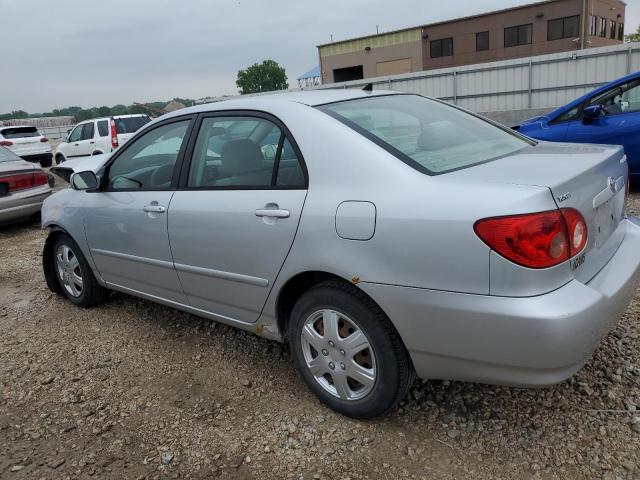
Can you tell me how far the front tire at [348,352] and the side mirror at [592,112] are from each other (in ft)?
17.4

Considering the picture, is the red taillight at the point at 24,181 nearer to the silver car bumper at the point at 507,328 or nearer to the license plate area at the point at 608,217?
the silver car bumper at the point at 507,328

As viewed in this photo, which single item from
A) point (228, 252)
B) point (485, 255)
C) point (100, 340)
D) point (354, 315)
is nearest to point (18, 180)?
point (100, 340)

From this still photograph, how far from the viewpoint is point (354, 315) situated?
2.39 m

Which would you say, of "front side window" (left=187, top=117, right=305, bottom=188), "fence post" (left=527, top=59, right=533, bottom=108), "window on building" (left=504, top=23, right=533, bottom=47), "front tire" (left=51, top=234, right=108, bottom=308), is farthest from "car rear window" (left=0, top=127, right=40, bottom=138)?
"window on building" (left=504, top=23, right=533, bottom=47)

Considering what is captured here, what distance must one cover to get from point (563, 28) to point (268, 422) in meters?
47.8

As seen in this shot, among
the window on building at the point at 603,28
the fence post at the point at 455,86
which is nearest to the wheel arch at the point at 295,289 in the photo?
the fence post at the point at 455,86

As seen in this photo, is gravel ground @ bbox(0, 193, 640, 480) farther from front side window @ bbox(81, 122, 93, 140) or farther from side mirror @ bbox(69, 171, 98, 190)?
front side window @ bbox(81, 122, 93, 140)

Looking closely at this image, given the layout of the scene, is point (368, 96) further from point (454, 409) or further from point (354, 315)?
point (454, 409)

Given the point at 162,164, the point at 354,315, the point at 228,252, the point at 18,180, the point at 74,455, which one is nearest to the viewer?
the point at 354,315

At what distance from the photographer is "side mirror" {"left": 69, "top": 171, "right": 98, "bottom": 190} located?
3801 millimetres

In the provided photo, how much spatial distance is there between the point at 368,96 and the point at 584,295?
1.63 metres

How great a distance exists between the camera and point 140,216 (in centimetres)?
339

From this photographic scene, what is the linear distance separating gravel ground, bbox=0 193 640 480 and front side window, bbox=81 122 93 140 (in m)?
13.7

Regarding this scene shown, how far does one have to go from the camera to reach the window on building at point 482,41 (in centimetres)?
4566
